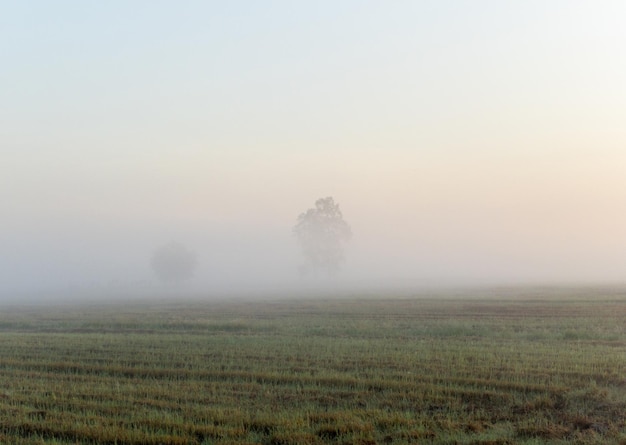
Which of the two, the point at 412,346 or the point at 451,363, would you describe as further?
the point at 412,346

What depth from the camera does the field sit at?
9.20m

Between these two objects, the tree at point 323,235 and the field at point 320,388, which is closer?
the field at point 320,388

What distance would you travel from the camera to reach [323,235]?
108m

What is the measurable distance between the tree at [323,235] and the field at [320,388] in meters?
84.1

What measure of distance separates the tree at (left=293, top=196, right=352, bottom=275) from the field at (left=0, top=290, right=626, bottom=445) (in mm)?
84076

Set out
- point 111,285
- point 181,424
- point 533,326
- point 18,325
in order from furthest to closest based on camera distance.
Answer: point 111,285
point 18,325
point 533,326
point 181,424

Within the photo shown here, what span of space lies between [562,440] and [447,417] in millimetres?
1989

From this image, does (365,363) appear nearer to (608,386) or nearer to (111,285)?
(608,386)

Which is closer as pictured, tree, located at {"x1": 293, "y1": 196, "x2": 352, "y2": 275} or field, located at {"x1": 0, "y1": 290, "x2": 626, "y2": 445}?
field, located at {"x1": 0, "y1": 290, "x2": 626, "y2": 445}

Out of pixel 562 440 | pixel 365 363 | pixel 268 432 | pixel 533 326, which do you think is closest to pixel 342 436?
pixel 268 432

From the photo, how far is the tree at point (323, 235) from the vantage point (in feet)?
353

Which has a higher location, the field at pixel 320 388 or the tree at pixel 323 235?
the tree at pixel 323 235

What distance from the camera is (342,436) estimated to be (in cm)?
900

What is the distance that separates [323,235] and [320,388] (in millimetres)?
96173
